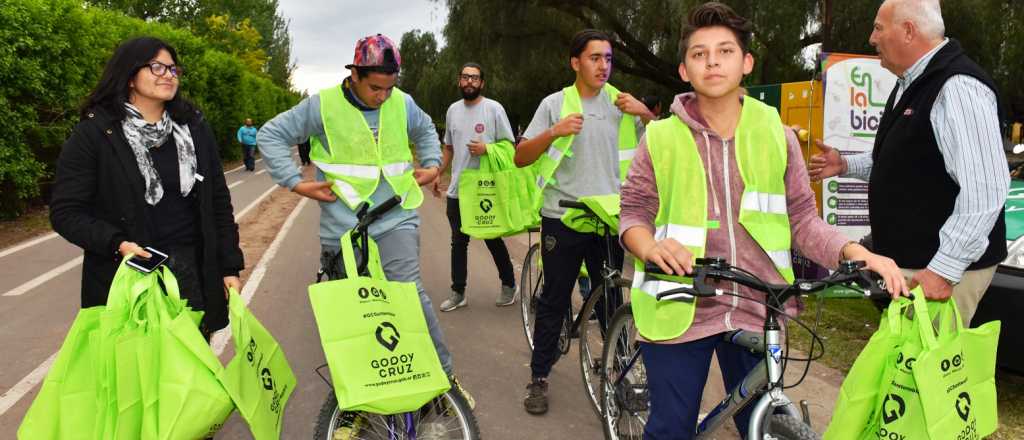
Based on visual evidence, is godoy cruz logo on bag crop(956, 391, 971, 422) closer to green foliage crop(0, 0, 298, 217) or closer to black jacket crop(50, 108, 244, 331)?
black jacket crop(50, 108, 244, 331)

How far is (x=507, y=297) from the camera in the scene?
6.99 metres

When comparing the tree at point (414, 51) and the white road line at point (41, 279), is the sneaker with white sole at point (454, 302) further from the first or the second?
the tree at point (414, 51)

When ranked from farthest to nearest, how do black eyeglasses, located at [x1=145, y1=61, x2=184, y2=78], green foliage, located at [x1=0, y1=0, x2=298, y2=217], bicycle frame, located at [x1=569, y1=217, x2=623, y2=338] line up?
green foliage, located at [x1=0, y1=0, x2=298, y2=217] → bicycle frame, located at [x1=569, y1=217, x2=623, y2=338] → black eyeglasses, located at [x1=145, y1=61, x2=184, y2=78]

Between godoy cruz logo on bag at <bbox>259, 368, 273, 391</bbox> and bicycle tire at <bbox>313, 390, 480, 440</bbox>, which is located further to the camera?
bicycle tire at <bbox>313, 390, 480, 440</bbox>

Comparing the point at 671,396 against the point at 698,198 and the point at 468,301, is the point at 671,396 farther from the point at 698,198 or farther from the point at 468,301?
the point at 468,301

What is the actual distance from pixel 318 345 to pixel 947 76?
4547mm

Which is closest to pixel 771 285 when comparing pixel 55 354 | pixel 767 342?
pixel 767 342

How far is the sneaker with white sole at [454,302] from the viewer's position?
6.80 m

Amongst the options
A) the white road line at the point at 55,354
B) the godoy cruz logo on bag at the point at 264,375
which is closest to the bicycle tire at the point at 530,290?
the white road line at the point at 55,354

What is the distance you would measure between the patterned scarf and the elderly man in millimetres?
2775

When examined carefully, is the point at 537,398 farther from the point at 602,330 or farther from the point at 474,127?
the point at 474,127

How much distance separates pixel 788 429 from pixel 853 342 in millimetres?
3687

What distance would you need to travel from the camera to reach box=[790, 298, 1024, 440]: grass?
406cm

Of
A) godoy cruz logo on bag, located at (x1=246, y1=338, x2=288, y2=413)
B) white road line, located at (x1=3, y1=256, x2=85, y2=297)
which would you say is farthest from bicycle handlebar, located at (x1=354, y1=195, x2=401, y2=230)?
white road line, located at (x1=3, y1=256, x2=85, y2=297)
